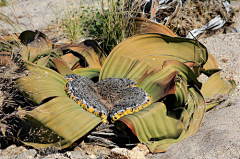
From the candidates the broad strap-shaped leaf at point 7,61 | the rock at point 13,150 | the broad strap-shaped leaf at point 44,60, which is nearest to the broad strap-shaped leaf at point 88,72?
the broad strap-shaped leaf at point 44,60

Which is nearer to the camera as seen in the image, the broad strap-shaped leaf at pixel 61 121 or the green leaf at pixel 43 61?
the broad strap-shaped leaf at pixel 61 121

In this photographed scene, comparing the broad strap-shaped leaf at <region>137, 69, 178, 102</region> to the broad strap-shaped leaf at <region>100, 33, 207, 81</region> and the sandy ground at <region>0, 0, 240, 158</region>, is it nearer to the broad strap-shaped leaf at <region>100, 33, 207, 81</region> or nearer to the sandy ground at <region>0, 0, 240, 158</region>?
the broad strap-shaped leaf at <region>100, 33, 207, 81</region>

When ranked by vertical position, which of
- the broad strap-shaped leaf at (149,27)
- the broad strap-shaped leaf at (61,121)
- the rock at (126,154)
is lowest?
the rock at (126,154)

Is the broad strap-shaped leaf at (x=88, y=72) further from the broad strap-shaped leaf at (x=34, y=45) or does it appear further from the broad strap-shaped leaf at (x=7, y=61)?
the broad strap-shaped leaf at (x=7, y=61)

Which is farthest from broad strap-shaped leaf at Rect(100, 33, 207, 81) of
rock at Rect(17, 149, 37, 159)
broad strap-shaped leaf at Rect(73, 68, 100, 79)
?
rock at Rect(17, 149, 37, 159)

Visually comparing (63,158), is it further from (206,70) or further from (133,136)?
(206,70)

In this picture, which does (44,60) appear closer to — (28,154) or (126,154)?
(28,154)

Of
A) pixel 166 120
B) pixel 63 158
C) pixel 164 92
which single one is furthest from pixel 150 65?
pixel 63 158
